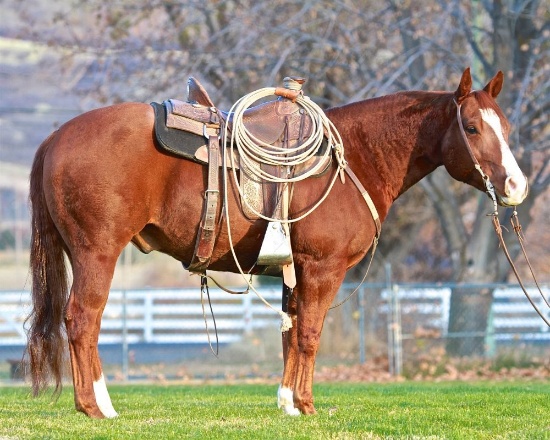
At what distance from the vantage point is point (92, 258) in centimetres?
623

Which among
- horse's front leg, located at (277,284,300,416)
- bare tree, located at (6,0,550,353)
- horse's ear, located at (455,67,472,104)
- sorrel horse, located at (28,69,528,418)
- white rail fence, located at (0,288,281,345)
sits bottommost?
white rail fence, located at (0,288,281,345)

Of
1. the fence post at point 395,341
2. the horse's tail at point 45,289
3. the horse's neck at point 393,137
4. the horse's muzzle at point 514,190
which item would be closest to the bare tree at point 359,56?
the fence post at point 395,341

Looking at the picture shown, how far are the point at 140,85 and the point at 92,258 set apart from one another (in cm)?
1191

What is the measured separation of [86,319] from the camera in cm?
618

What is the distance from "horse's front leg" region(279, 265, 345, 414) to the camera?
21.1 ft

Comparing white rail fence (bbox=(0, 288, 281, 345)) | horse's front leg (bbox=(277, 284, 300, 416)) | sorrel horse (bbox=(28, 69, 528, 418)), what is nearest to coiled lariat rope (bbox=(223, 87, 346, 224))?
sorrel horse (bbox=(28, 69, 528, 418))

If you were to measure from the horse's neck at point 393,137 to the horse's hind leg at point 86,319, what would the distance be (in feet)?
6.48

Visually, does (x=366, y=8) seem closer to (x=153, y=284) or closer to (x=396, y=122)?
(x=396, y=122)

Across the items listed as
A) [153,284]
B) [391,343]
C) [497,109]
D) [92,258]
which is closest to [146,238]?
[92,258]

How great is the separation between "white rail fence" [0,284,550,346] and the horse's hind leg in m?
11.4

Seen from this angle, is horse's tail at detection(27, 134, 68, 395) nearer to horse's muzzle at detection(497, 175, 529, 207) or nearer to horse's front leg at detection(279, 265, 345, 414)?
horse's front leg at detection(279, 265, 345, 414)

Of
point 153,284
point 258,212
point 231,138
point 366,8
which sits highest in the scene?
point 366,8

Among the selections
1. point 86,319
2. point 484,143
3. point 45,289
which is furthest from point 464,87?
point 45,289

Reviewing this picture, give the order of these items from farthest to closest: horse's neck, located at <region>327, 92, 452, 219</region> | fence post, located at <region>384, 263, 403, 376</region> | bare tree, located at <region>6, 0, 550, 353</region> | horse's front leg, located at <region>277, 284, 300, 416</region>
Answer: bare tree, located at <region>6, 0, 550, 353</region>
fence post, located at <region>384, 263, 403, 376</region>
horse's neck, located at <region>327, 92, 452, 219</region>
horse's front leg, located at <region>277, 284, 300, 416</region>
